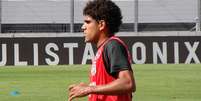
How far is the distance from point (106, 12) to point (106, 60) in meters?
0.30

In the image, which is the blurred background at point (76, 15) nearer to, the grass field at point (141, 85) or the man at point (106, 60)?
the grass field at point (141, 85)

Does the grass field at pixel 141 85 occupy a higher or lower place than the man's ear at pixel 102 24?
lower

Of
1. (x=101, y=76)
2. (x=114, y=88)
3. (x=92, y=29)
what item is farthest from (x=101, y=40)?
(x=114, y=88)

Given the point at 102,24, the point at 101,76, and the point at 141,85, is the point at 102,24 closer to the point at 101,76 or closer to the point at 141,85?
the point at 101,76

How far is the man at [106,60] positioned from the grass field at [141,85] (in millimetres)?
8291

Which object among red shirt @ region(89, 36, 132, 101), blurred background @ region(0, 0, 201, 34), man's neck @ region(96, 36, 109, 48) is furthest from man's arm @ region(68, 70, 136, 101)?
blurred background @ region(0, 0, 201, 34)

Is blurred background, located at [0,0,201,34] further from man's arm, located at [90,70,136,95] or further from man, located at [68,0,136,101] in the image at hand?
man's arm, located at [90,70,136,95]

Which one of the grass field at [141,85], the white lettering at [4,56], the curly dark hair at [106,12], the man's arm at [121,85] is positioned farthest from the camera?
the white lettering at [4,56]

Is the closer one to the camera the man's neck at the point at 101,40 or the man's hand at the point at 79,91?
the man's hand at the point at 79,91

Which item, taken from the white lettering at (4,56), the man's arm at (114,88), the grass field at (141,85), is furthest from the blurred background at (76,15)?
the man's arm at (114,88)

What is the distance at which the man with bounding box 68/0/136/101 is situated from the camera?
401 centimetres

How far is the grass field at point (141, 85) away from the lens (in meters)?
12.9

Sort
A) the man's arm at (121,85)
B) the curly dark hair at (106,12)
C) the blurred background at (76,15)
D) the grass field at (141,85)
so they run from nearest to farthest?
1. the man's arm at (121,85)
2. the curly dark hair at (106,12)
3. the grass field at (141,85)
4. the blurred background at (76,15)

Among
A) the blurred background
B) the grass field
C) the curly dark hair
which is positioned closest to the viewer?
the curly dark hair
